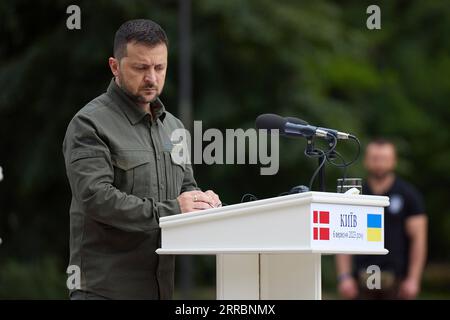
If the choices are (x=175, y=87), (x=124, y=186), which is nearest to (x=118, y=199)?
(x=124, y=186)

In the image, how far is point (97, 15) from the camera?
15430 millimetres

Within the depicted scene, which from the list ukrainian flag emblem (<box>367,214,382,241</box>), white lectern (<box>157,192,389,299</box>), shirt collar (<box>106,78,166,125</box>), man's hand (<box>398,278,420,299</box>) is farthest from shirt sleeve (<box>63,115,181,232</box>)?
man's hand (<box>398,278,420,299</box>)

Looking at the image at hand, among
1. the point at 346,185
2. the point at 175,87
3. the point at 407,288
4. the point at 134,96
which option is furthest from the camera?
the point at 175,87

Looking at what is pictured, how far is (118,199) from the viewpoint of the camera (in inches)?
182

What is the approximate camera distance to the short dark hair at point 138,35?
15.8 feet

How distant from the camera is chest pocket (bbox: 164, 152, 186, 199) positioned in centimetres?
500

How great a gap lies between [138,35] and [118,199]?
75cm

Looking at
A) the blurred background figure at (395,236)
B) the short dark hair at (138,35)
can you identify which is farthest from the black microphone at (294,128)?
the blurred background figure at (395,236)

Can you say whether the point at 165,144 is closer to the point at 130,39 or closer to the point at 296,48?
the point at 130,39

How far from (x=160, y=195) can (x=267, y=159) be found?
8.61 meters

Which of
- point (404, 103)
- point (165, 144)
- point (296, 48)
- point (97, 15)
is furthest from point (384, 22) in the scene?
point (165, 144)

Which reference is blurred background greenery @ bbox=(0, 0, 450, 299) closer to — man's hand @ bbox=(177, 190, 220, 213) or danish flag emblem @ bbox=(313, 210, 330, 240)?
man's hand @ bbox=(177, 190, 220, 213)

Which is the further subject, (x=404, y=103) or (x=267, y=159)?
(x=404, y=103)

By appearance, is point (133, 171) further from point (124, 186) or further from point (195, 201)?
point (195, 201)
